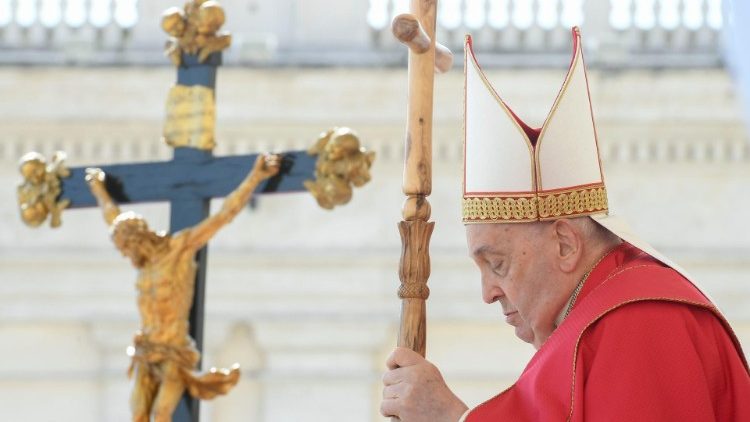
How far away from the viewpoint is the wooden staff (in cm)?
236

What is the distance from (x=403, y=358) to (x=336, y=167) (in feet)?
3.57

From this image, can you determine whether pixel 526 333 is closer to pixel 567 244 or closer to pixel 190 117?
pixel 567 244

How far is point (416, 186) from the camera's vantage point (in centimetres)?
241

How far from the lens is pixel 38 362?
577 centimetres

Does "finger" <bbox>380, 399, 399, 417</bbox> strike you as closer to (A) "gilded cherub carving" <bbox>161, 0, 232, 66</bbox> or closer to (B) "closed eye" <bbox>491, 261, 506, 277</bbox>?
(B) "closed eye" <bbox>491, 261, 506, 277</bbox>

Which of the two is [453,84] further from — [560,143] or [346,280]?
[560,143]

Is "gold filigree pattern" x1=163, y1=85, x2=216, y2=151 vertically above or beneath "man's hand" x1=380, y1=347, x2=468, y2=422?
above

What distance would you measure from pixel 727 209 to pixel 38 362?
89.6 inches

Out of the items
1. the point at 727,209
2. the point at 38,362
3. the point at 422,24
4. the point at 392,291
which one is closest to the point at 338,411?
the point at 392,291

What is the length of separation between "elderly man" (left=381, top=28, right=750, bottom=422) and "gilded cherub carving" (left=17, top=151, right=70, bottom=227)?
1344 millimetres

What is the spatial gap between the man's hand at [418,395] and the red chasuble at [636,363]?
6 centimetres

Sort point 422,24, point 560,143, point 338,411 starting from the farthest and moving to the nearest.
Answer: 1. point 338,411
2. point 422,24
3. point 560,143

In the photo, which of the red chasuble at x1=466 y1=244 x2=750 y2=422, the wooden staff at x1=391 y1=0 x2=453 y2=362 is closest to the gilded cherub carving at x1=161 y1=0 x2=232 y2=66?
the wooden staff at x1=391 y1=0 x2=453 y2=362

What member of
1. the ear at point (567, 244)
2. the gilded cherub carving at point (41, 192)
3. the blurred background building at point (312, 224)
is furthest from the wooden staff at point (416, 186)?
the blurred background building at point (312, 224)
